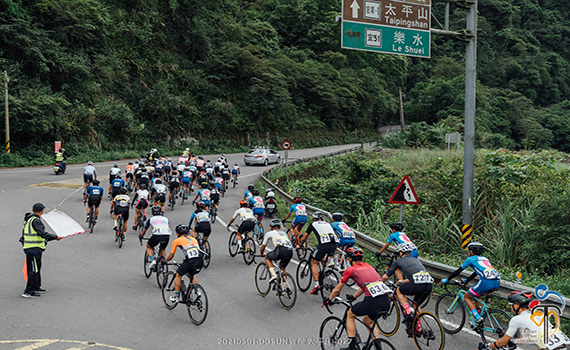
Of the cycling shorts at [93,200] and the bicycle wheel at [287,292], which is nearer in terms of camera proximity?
the bicycle wheel at [287,292]

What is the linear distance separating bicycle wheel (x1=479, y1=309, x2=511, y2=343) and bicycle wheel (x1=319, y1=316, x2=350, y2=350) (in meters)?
2.26

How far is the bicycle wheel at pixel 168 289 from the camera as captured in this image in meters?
8.07

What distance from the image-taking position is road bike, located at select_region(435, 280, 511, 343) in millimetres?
6613

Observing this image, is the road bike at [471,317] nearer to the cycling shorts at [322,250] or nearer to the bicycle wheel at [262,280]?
the cycling shorts at [322,250]

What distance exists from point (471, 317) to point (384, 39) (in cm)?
617

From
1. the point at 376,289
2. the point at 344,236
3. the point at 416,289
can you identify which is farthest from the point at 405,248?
the point at 344,236

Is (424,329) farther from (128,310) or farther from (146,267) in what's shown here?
(146,267)

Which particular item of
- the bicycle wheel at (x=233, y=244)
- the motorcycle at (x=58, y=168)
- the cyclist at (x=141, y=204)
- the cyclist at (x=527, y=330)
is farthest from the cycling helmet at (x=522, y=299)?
the motorcycle at (x=58, y=168)

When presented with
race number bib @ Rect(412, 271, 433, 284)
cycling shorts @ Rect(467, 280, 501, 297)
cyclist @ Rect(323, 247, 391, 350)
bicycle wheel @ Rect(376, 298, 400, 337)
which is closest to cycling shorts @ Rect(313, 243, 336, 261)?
bicycle wheel @ Rect(376, 298, 400, 337)

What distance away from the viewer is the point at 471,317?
6.80 metres

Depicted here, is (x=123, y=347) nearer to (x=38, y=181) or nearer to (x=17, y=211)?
(x=17, y=211)

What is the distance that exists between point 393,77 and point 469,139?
6871 cm

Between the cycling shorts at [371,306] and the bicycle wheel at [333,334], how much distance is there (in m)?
0.45

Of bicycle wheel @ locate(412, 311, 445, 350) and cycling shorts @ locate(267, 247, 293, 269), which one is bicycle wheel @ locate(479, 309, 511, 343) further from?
cycling shorts @ locate(267, 247, 293, 269)
